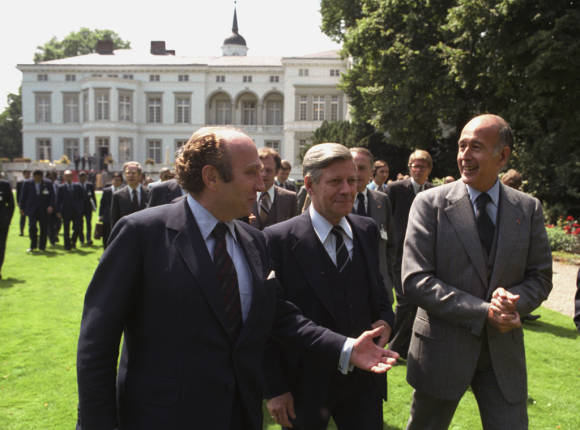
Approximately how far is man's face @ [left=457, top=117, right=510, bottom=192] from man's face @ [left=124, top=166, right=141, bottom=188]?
786 cm

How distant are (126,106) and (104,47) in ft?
32.9

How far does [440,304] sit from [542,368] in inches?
148

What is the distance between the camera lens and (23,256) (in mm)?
13836

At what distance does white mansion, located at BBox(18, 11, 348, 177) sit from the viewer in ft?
193

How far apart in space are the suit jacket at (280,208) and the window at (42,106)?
211ft

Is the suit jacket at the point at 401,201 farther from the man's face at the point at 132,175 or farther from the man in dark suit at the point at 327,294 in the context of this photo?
the man's face at the point at 132,175

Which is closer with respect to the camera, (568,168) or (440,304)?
(440,304)

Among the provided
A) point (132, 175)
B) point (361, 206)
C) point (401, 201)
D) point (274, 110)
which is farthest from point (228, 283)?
point (274, 110)

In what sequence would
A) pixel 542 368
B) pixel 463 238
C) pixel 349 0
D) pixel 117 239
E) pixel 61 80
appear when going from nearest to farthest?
pixel 117 239 → pixel 463 238 → pixel 542 368 → pixel 349 0 → pixel 61 80

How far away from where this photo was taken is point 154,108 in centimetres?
6178

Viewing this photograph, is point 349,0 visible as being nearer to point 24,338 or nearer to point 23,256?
point 23,256

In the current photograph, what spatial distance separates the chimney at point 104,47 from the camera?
210 feet

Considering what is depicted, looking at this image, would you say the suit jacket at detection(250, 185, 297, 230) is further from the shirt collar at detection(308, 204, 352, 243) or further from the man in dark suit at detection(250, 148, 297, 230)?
the shirt collar at detection(308, 204, 352, 243)

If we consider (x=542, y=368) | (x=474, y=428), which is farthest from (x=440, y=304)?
(x=542, y=368)
